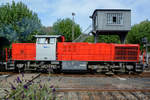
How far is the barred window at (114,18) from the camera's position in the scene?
61.0 ft

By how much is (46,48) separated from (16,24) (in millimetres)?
12295

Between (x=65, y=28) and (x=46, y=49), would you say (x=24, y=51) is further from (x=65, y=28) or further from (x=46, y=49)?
(x=65, y=28)

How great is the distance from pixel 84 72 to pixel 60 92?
6519mm

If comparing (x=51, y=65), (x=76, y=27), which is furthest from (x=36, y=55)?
(x=76, y=27)

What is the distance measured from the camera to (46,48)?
37.9 feet

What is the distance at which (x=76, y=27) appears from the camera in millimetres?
36469

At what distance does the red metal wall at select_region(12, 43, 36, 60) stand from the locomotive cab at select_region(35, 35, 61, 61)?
48 cm

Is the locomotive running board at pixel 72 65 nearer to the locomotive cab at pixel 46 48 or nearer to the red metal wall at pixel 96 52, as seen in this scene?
the red metal wall at pixel 96 52

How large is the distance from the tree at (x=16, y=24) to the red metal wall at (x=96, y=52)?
35.3ft

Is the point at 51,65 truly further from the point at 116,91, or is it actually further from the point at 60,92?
the point at 116,91

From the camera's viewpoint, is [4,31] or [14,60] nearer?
[14,60]

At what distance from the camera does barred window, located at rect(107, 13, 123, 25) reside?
18594 mm

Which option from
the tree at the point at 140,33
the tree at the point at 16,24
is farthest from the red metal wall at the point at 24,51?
the tree at the point at 140,33

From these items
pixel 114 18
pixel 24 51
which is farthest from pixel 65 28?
pixel 24 51
